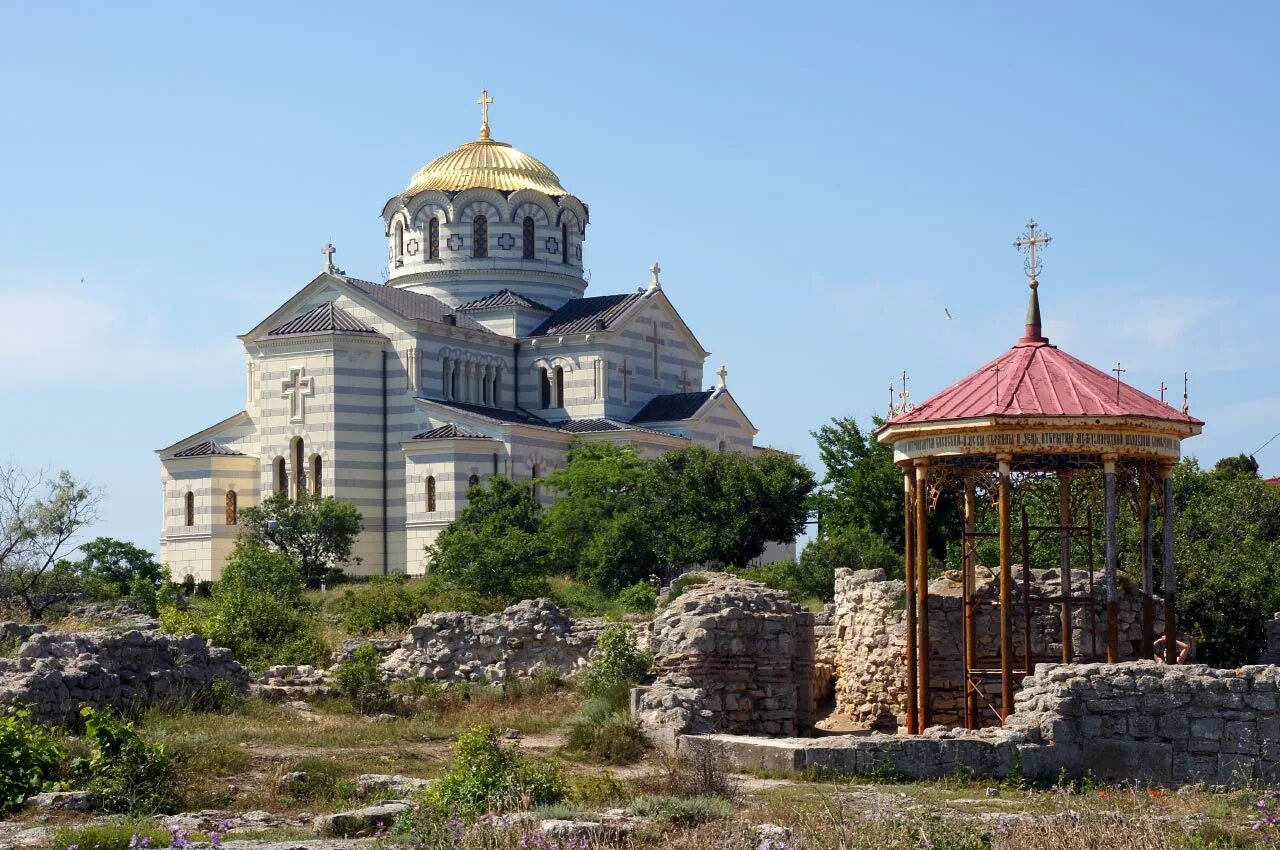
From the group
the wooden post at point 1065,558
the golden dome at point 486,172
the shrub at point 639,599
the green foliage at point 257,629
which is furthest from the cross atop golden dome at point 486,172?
the wooden post at point 1065,558

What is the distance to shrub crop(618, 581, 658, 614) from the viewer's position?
1344 inches

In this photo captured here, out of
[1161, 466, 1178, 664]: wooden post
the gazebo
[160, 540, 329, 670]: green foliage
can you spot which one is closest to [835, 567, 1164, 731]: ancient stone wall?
the gazebo

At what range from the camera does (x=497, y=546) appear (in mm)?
41062

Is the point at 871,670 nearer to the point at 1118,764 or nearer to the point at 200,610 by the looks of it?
the point at 1118,764

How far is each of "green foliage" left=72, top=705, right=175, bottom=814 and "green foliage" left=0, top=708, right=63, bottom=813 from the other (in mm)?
245

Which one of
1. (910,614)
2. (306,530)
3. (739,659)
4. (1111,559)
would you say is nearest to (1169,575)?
(1111,559)

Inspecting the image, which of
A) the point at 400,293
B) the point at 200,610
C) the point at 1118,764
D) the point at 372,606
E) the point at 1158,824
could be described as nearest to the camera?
the point at 1158,824

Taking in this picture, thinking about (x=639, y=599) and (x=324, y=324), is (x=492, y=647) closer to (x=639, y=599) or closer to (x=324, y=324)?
(x=639, y=599)

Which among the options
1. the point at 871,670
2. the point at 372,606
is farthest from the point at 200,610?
the point at 871,670

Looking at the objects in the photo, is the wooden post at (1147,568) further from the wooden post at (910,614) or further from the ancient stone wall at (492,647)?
the ancient stone wall at (492,647)

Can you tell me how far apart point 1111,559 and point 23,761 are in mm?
10388

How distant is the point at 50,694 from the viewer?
690 inches

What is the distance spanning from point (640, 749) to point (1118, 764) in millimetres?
4364

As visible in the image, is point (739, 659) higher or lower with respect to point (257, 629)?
lower
